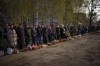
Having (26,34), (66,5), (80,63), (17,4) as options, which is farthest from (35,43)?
(66,5)

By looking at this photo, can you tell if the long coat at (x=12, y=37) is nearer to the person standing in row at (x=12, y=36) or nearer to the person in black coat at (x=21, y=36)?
the person standing in row at (x=12, y=36)

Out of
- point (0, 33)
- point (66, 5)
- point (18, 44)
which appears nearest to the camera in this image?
point (0, 33)

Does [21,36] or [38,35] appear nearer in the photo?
[21,36]

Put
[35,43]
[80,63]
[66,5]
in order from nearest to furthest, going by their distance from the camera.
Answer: [80,63], [35,43], [66,5]

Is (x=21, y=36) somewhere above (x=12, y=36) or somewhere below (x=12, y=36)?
below

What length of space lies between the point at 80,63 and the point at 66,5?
18.8 m

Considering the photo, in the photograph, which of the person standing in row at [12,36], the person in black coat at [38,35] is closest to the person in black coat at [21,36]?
the person standing in row at [12,36]

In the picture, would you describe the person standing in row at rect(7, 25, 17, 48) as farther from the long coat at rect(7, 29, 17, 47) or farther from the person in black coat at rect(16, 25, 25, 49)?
the person in black coat at rect(16, 25, 25, 49)

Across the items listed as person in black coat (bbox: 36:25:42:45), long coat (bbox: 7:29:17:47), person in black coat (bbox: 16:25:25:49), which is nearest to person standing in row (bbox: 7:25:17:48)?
long coat (bbox: 7:29:17:47)

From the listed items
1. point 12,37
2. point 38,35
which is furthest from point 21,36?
point 38,35

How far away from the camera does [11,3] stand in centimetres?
2609

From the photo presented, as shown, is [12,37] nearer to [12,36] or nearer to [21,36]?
[12,36]

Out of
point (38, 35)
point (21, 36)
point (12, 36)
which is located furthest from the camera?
point (38, 35)

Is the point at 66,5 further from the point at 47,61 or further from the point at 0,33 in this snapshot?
the point at 47,61
